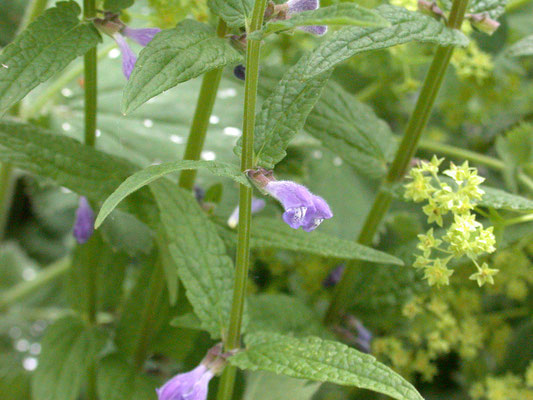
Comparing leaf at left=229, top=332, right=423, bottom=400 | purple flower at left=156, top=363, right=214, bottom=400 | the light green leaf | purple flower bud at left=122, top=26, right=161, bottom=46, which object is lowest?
the light green leaf

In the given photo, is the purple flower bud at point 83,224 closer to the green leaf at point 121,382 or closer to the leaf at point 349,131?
the green leaf at point 121,382

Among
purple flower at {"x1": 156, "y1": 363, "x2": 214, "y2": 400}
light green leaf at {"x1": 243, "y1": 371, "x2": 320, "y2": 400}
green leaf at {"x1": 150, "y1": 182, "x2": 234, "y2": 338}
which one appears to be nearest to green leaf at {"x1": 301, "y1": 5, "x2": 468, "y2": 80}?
green leaf at {"x1": 150, "y1": 182, "x2": 234, "y2": 338}

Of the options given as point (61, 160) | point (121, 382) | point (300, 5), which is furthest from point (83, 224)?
point (300, 5)

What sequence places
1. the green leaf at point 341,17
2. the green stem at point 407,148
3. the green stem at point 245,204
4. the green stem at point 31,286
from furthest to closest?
1. the green stem at point 31,286
2. the green stem at point 407,148
3. the green stem at point 245,204
4. the green leaf at point 341,17

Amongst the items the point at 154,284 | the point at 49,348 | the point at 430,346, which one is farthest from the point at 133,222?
the point at 430,346

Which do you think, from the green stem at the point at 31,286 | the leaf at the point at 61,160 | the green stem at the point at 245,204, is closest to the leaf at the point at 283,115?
the green stem at the point at 245,204

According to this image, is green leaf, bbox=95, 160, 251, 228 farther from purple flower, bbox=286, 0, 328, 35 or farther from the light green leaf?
the light green leaf

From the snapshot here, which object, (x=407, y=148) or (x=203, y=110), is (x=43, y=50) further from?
(x=407, y=148)
